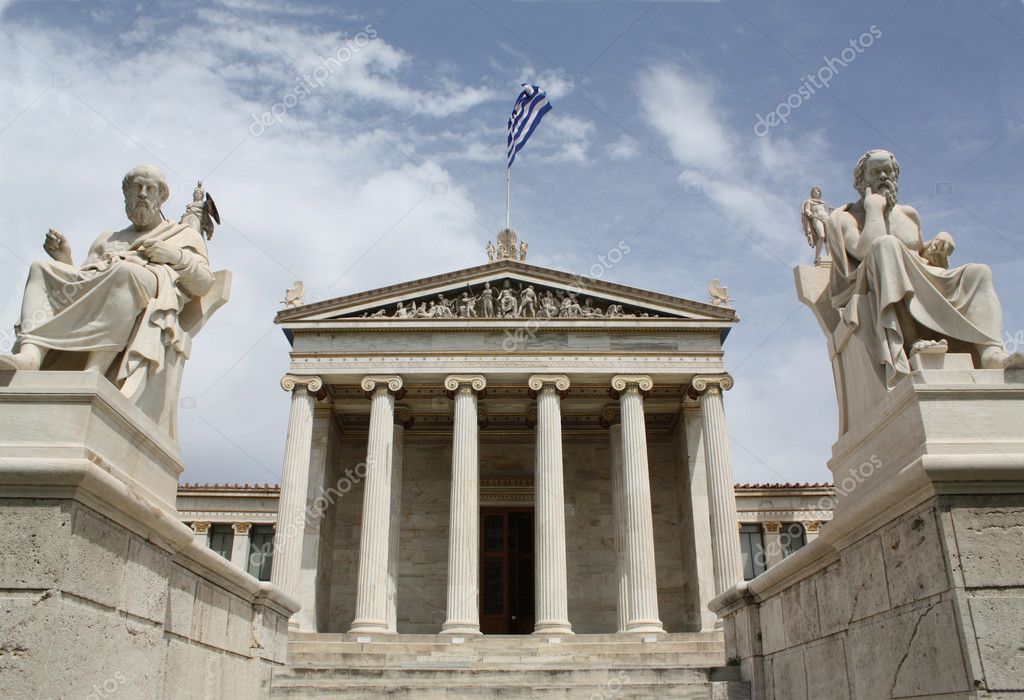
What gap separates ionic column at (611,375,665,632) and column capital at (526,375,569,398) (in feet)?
4.76

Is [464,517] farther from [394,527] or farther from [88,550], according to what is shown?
[88,550]

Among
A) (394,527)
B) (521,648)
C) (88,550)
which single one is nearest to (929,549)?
(88,550)

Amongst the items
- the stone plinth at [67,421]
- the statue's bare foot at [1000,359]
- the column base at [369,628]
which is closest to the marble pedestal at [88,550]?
the stone plinth at [67,421]

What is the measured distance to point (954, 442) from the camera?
5.05 metres

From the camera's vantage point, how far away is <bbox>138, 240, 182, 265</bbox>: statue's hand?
662cm

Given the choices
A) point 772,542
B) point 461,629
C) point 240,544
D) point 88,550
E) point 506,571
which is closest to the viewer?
point 88,550

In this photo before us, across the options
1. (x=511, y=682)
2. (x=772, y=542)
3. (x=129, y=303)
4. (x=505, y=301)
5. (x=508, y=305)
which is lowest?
(x=511, y=682)

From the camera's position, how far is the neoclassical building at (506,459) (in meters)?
23.1

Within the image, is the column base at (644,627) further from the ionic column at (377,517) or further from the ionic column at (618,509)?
the ionic column at (377,517)

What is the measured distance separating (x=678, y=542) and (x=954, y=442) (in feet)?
75.2

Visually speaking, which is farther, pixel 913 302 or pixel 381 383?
pixel 381 383

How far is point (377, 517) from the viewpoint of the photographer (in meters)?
23.4

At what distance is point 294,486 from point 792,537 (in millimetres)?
19100

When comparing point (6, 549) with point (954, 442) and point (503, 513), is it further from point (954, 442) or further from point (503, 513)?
point (503, 513)
